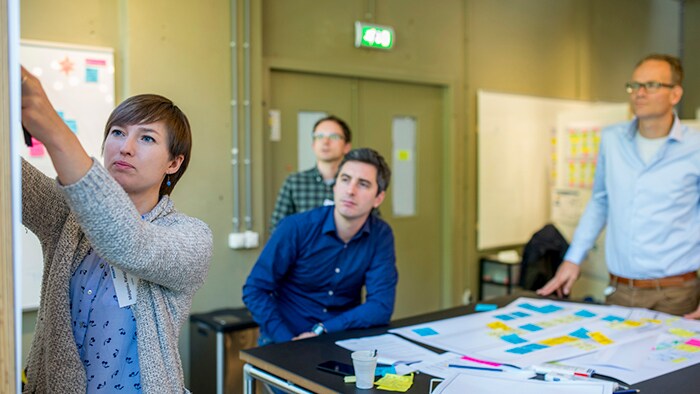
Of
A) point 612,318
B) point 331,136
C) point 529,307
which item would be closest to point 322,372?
point 529,307

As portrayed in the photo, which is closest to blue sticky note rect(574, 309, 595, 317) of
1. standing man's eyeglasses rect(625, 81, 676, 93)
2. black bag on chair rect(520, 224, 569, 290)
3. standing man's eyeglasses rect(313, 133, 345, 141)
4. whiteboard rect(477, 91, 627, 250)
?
standing man's eyeglasses rect(625, 81, 676, 93)

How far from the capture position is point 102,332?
3.96 feet

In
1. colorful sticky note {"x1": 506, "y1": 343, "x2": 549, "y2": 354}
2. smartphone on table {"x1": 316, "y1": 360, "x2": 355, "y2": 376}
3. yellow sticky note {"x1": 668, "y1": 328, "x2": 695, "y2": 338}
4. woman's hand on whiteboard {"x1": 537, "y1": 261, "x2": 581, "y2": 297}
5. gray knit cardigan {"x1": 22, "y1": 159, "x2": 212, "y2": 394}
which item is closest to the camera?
gray knit cardigan {"x1": 22, "y1": 159, "x2": 212, "y2": 394}

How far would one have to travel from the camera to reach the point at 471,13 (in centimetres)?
519

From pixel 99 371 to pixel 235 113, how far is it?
2653 millimetres

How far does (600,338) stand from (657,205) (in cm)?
91

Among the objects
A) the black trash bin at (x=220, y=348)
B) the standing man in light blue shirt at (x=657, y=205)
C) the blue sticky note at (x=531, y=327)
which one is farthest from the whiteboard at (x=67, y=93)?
the standing man in light blue shirt at (x=657, y=205)

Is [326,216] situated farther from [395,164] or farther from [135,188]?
[395,164]

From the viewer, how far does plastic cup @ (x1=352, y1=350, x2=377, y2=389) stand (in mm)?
1650

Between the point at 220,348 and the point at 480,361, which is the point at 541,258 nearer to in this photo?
the point at 220,348

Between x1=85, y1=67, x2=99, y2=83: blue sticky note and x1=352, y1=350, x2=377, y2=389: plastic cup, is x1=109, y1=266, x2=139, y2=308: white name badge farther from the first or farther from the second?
x1=85, y1=67, x2=99, y2=83: blue sticky note

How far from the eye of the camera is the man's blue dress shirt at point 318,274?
7.68 ft

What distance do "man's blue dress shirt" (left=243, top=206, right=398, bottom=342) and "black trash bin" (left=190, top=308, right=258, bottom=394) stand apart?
1006mm

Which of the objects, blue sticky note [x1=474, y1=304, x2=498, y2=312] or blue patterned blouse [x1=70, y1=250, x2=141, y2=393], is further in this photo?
blue sticky note [x1=474, y1=304, x2=498, y2=312]
